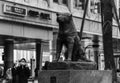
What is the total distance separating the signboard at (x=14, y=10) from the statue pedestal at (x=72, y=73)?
46.9 feet

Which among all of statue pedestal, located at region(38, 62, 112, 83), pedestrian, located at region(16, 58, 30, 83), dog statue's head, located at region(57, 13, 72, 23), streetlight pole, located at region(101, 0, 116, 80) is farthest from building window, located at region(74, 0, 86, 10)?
statue pedestal, located at region(38, 62, 112, 83)

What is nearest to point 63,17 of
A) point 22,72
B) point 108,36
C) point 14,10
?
point 22,72

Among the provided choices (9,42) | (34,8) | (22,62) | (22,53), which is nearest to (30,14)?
(34,8)

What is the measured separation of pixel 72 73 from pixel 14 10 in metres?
15.7

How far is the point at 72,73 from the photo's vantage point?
33.7ft

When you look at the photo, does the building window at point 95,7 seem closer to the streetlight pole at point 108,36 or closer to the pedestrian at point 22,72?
the streetlight pole at point 108,36

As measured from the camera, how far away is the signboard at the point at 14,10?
24.7 meters

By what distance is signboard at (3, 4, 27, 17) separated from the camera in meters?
24.7

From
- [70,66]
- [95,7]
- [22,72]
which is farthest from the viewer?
[95,7]

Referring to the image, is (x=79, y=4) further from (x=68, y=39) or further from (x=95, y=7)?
(x=68, y=39)

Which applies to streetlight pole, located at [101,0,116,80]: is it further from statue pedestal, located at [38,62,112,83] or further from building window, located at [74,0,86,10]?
building window, located at [74,0,86,10]

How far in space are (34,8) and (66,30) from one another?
16803mm

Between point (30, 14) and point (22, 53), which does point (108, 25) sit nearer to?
point (30, 14)

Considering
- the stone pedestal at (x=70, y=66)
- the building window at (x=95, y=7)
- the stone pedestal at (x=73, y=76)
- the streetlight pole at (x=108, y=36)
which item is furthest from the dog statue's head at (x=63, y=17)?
the building window at (x=95, y=7)
